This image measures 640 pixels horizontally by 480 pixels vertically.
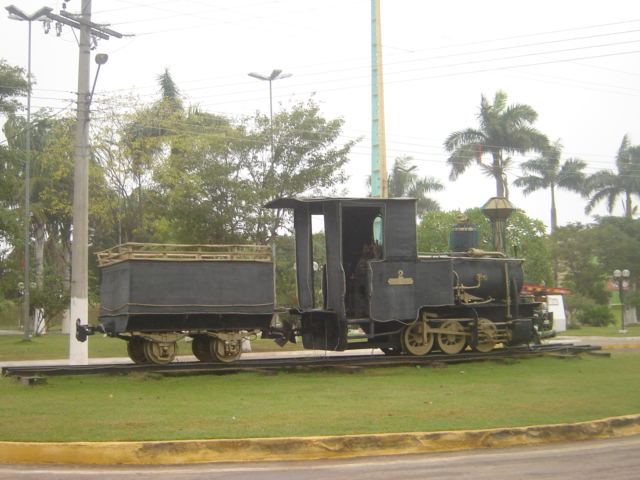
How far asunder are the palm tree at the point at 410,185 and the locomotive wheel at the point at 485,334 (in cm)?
3832

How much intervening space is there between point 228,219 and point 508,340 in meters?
10.3

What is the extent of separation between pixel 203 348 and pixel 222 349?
0.40m

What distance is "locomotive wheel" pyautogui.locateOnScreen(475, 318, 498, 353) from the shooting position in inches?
631

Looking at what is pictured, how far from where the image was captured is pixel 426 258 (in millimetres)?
15039

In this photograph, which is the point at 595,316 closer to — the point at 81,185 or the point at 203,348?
the point at 81,185

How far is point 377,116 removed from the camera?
24.2 metres

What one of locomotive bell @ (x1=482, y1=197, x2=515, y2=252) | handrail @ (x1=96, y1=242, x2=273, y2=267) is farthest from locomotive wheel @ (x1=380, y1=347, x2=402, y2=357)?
locomotive bell @ (x1=482, y1=197, x2=515, y2=252)

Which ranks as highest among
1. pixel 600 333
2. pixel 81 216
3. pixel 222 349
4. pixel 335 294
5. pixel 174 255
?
pixel 81 216

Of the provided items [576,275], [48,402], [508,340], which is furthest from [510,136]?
[48,402]

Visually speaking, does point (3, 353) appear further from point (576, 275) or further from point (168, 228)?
point (576, 275)

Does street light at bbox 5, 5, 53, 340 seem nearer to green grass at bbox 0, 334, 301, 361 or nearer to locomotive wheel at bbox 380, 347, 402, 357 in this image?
green grass at bbox 0, 334, 301, 361

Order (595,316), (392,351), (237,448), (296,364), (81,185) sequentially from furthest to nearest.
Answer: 1. (595,316)
2. (81,185)
3. (392,351)
4. (296,364)
5. (237,448)

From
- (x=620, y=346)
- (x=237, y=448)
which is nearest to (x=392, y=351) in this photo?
(x=620, y=346)

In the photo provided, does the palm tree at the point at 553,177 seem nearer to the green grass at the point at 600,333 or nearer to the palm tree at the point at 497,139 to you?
the palm tree at the point at 497,139
